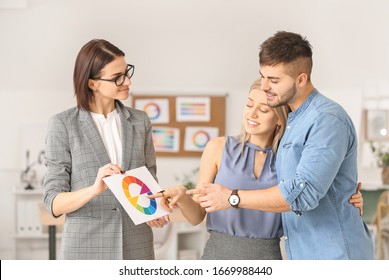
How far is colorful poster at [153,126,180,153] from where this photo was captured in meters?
5.47

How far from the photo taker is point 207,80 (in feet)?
17.3

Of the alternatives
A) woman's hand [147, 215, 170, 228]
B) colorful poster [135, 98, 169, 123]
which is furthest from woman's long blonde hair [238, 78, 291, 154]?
colorful poster [135, 98, 169, 123]

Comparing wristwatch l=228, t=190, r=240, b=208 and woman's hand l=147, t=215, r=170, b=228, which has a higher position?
wristwatch l=228, t=190, r=240, b=208

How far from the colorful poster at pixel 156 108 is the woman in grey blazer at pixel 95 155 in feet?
10.7

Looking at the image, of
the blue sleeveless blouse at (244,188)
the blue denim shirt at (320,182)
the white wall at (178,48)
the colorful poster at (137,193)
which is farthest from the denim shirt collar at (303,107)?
the white wall at (178,48)

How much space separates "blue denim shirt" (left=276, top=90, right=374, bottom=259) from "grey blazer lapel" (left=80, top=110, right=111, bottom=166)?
1.78 feet

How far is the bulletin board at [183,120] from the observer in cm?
541

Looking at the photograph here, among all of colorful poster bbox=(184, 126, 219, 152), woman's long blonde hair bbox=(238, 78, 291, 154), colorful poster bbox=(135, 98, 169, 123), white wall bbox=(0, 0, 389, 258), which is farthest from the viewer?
colorful poster bbox=(184, 126, 219, 152)

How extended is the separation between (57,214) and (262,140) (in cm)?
67

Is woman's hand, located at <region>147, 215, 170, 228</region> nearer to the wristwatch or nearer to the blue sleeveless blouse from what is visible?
the blue sleeveless blouse

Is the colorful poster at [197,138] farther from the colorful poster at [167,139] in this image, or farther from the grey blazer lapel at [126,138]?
the grey blazer lapel at [126,138]

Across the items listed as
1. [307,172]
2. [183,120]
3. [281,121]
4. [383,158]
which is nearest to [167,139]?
[183,120]

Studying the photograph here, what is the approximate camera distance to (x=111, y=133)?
211cm

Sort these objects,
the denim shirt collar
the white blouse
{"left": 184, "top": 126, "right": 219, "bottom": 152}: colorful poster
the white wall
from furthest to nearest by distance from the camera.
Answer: {"left": 184, "top": 126, "right": 219, "bottom": 152}: colorful poster
the white wall
the white blouse
the denim shirt collar
